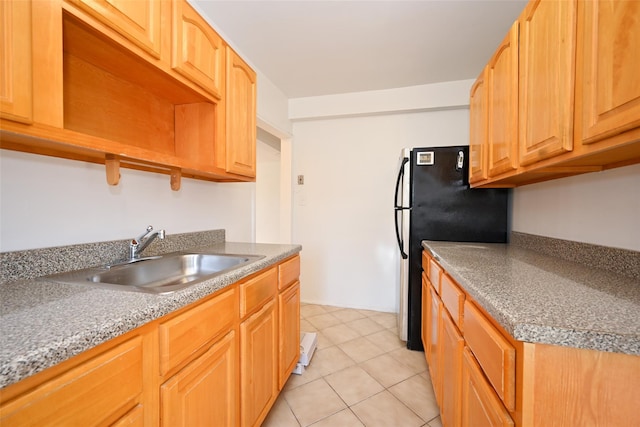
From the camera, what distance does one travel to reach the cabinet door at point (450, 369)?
1.03 meters

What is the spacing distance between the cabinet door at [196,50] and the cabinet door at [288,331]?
4.08 feet

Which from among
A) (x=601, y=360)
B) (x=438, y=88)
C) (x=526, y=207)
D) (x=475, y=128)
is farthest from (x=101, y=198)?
(x=438, y=88)

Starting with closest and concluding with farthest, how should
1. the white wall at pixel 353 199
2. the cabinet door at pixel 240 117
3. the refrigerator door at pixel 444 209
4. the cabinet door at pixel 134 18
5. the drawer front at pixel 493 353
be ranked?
the drawer front at pixel 493 353 → the cabinet door at pixel 134 18 → the cabinet door at pixel 240 117 → the refrigerator door at pixel 444 209 → the white wall at pixel 353 199

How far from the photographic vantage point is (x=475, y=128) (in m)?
1.82

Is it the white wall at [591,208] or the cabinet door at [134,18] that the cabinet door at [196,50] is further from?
the white wall at [591,208]

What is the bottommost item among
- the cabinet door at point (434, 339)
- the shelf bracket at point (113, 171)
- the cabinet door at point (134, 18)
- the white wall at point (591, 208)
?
the cabinet door at point (434, 339)

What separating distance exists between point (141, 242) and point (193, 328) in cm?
69

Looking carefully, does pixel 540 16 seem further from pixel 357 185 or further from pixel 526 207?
pixel 357 185

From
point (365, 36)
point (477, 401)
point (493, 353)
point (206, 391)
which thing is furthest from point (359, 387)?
point (365, 36)

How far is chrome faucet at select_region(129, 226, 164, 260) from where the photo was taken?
4.04 ft

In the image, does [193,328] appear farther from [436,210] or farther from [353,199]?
[353,199]

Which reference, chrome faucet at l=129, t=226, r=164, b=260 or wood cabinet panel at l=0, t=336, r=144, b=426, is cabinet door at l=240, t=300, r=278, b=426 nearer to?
wood cabinet panel at l=0, t=336, r=144, b=426

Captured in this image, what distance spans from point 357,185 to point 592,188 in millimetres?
2028

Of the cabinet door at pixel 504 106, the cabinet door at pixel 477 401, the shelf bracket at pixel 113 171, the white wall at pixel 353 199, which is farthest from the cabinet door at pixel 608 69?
the white wall at pixel 353 199
